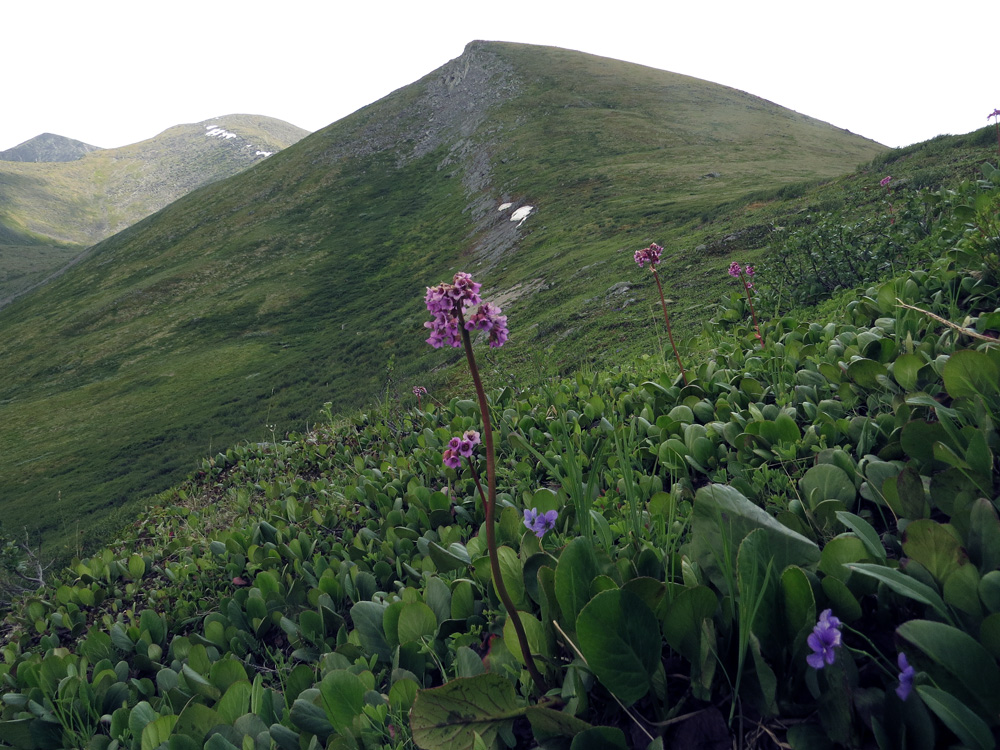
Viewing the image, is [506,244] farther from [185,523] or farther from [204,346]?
[185,523]

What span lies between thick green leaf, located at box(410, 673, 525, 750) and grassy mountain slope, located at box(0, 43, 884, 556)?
545 cm

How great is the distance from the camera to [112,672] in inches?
104

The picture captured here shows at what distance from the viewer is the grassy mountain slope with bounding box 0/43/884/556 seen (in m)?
14.1

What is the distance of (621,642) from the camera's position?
1.40 meters

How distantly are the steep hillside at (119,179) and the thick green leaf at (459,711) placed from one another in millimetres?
135029

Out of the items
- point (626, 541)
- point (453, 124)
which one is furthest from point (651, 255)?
point (453, 124)

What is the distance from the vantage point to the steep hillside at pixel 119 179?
406 feet

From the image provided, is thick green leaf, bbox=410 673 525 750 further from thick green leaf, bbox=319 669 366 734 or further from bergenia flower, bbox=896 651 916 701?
bergenia flower, bbox=896 651 916 701

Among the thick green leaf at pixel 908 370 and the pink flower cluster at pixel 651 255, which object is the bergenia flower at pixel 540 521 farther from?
the pink flower cluster at pixel 651 255

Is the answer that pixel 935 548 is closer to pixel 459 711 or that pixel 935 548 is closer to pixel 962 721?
pixel 962 721

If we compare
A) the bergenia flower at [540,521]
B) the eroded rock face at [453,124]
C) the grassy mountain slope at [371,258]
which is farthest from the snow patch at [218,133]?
the bergenia flower at [540,521]

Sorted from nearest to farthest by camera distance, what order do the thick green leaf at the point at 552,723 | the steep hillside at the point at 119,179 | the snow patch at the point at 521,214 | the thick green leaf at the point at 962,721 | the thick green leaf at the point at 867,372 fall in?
the thick green leaf at the point at 962,721, the thick green leaf at the point at 552,723, the thick green leaf at the point at 867,372, the snow patch at the point at 521,214, the steep hillside at the point at 119,179

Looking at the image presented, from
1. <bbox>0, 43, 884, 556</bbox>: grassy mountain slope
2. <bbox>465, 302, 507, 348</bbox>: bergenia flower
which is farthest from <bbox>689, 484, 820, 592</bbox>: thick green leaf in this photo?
<bbox>0, 43, 884, 556</bbox>: grassy mountain slope

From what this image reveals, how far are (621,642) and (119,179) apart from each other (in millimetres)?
197150
